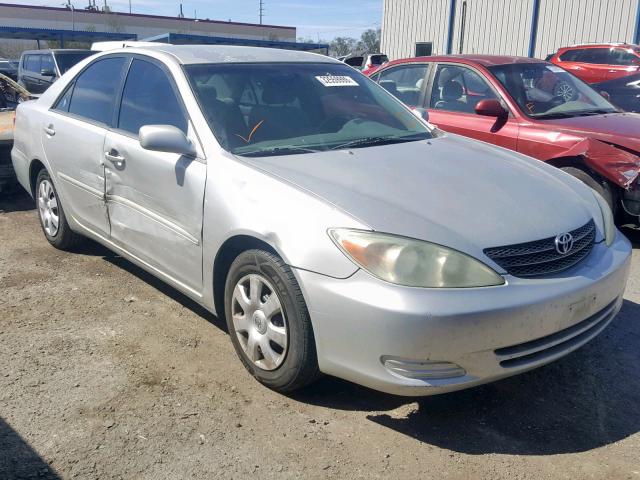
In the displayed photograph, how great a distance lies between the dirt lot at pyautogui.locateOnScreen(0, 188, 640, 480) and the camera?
2.67m

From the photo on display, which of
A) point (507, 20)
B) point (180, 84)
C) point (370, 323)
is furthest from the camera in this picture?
point (507, 20)

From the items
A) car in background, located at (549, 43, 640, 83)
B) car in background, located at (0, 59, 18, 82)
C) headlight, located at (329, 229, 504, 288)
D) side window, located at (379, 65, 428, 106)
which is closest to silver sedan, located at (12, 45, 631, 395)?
headlight, located at (329, 229, 504, 288)

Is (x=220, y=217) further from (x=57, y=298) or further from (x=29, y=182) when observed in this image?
(x=29, y=182)

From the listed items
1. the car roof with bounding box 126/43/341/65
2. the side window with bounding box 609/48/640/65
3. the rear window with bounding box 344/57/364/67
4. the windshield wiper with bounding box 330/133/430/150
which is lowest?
the windshield wiper with bounding box 330/133/430/150

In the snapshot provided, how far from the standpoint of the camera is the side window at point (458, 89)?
252 inches

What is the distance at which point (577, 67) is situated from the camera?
50.7 feet

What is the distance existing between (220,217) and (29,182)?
9.51ft

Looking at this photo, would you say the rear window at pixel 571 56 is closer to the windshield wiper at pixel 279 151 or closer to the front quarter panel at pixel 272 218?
the windshield wiper at pixel 279 151

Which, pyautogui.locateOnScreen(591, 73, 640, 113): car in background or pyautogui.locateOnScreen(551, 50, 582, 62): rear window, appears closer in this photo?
pyautogui.locateOnScreen(591, 73, 640, 113): car in background

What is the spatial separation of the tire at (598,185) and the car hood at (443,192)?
6.04 ft

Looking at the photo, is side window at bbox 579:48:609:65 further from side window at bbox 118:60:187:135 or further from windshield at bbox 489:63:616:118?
side window at bbox 118:60:187:135

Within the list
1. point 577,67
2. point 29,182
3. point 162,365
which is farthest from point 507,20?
point 162,365

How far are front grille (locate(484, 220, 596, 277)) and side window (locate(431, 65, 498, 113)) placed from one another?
3.59m

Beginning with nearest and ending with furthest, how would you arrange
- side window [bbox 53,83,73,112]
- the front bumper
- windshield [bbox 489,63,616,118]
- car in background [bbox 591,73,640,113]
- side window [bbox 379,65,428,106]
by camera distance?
the front bumper, side window [bbox 53,83,73,112], windshield [bbox 489,63,616,118], side window [bbox 379,65,428,106], car in background [bbox 591,73,640,113]
